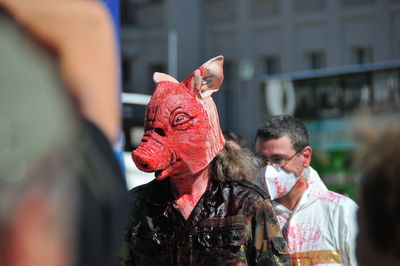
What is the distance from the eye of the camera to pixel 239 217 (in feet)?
8.71

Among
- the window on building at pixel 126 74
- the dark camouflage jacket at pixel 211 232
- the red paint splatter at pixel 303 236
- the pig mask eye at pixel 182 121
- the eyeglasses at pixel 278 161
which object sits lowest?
the red paint splatter at pixel 303 236

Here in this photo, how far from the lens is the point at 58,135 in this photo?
0.97 metres

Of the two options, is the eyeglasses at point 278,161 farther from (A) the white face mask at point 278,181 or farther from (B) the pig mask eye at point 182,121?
(B) the pig mask eye at point 182,121

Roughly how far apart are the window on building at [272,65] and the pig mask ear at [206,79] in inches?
776

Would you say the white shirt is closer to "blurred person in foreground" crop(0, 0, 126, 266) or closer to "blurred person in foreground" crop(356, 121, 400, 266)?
"blurred person in foreground" crop(356, 121, 400, 266)

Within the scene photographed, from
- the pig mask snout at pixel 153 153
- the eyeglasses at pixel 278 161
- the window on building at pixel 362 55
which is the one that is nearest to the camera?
the pig mask snout at pixel 153 153

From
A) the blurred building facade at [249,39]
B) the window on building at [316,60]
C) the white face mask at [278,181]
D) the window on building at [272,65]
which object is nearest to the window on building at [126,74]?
the blurred building facade at [249,39]

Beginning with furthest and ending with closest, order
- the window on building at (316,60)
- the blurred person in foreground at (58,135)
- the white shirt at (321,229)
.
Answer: the window on building at (316,60)
the white shirt at (321,229)
the blurred person in foreground at (58,135)

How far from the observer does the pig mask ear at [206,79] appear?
9.51 feet

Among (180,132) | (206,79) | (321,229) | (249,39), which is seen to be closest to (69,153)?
(180,132)

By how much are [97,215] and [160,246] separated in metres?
1.70

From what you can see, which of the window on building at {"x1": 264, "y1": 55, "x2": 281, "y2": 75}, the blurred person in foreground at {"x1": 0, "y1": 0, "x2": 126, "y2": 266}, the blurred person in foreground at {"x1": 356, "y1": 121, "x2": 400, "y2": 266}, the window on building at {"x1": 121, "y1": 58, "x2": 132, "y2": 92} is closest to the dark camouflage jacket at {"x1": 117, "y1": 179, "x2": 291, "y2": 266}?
the blurred person in foreground at {"x1": 356, "y1": 121, "x2": 400, "y2": 266}

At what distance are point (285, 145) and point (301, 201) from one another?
346mm

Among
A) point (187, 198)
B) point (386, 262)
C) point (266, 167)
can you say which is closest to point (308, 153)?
point (266, 167)
